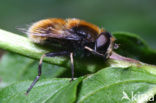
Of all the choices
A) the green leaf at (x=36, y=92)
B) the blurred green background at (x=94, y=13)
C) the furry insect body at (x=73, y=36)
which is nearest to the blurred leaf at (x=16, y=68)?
the furry insect body at (x=73, y=36)

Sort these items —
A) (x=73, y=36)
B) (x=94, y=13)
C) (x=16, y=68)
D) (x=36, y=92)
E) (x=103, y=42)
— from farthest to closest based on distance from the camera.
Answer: (x=94, y=13) → (x=16, y=68) → (x=73, y=36) → (x=103, y=42) → (x=36, y=92)

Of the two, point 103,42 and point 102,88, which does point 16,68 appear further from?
point 102,88

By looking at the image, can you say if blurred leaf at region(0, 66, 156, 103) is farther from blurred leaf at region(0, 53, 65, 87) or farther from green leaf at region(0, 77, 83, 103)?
blurred leaf at region(0, 53, 65, 87)

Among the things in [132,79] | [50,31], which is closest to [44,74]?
[50,31]

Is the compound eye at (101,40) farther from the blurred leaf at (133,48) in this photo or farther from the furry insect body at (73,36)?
the blurred leaf at (133,48)

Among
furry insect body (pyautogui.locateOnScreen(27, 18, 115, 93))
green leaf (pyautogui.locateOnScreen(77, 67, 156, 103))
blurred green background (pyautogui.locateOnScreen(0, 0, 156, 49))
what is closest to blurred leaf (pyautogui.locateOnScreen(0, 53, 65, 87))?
furry insect body (pyautogui.locateOnScreen(27, 18, 115, 93))

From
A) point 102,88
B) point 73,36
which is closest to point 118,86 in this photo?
point 102,88

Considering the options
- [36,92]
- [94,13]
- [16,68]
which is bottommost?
[94,13]
